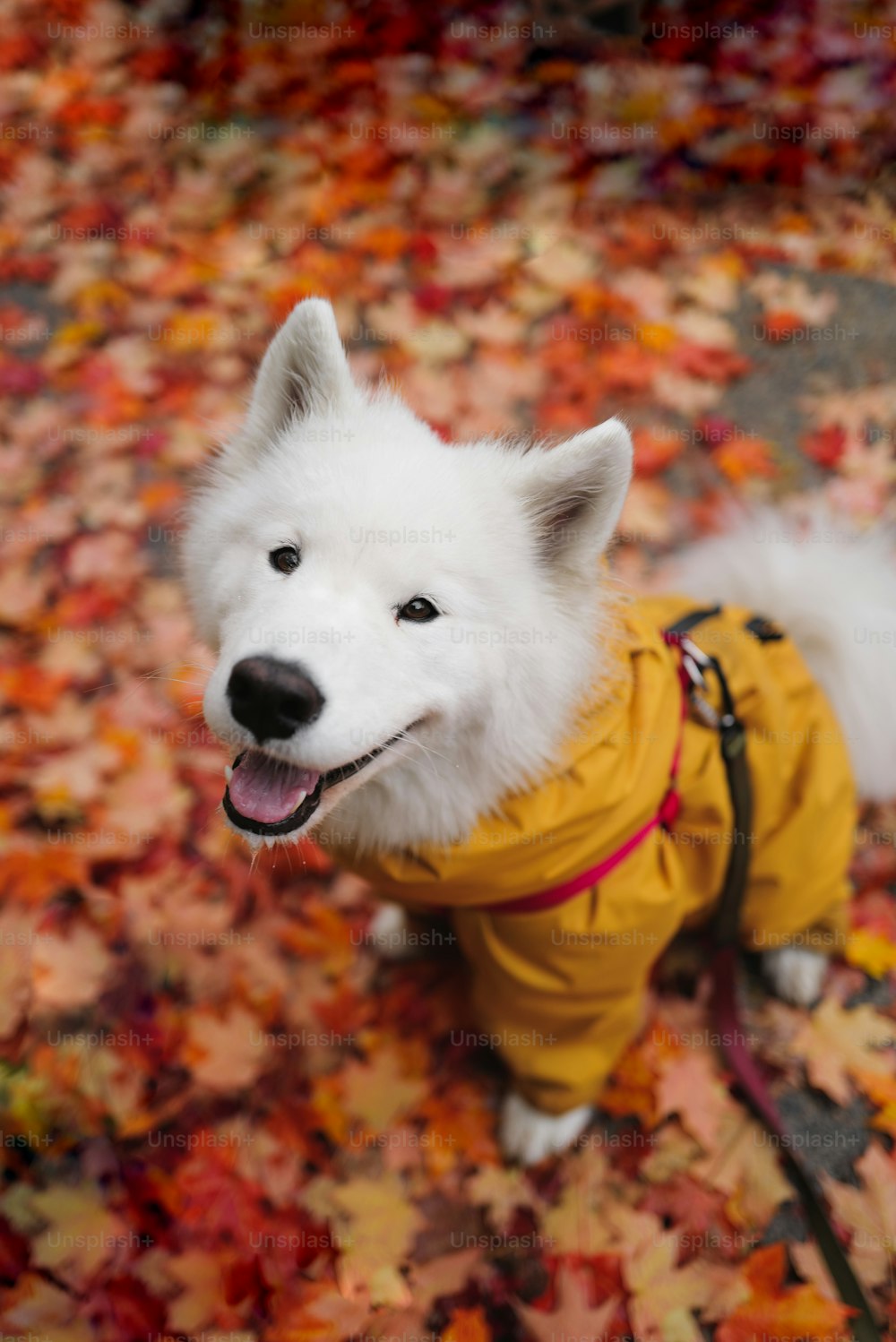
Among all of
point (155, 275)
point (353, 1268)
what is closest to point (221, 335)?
point (155, 275)

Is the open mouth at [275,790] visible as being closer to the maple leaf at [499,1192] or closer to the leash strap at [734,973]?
the leash strap at [734,973]

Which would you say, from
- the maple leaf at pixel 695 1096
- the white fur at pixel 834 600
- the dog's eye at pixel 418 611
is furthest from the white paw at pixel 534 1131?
the dog's eye at pixel 418 611

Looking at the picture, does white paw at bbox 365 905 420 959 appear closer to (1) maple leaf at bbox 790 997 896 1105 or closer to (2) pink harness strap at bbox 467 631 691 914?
(2) pink harness strap at bbox 467 631 691 914

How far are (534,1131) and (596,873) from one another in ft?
2.69

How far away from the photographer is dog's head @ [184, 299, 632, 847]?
4.30 ft

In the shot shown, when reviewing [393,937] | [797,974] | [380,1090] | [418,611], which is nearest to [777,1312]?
[797,974]

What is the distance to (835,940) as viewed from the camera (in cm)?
225

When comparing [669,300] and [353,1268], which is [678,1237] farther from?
[669,300]

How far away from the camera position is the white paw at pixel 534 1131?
2072 mm

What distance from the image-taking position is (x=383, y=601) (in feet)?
4.59

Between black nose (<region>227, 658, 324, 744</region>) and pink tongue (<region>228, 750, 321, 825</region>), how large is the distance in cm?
13

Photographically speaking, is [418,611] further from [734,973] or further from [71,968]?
[71,968]

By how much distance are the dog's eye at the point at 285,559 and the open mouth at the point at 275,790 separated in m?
0.33

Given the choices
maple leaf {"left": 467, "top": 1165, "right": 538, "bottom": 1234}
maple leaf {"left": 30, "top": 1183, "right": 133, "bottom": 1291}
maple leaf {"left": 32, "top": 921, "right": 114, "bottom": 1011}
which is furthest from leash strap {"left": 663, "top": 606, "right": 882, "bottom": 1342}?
maple leaf {"left": 32, "top": 921, "right": 114, "bottom": 1011}
